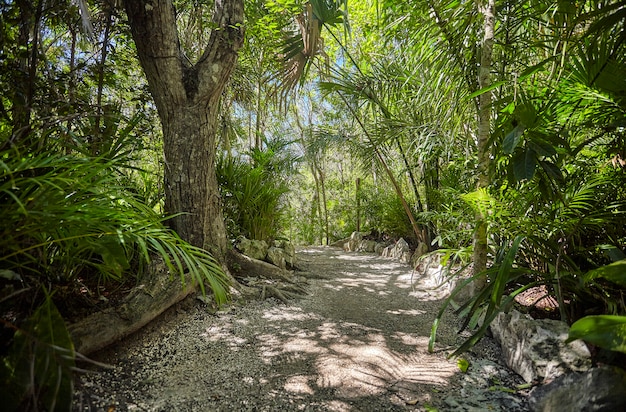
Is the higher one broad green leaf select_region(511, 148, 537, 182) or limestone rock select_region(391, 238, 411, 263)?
broad green leaf select_region(511, 148, 537, 182)

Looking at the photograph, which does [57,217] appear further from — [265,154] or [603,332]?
[265,154]

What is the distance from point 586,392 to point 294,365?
3.86ft

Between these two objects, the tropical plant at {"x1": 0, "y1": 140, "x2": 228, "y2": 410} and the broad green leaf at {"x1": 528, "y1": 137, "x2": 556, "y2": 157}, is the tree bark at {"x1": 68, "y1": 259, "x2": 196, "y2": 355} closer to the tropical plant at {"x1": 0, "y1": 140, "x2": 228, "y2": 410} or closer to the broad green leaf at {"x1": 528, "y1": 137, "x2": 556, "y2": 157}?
the tropical plant at {"x1": 0, "y1": 140, "x2": 228, "y2": 410}

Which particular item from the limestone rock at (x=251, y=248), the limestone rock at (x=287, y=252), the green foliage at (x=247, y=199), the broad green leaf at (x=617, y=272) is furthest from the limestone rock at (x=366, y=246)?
the broad green leaf at (x=617, y=272)

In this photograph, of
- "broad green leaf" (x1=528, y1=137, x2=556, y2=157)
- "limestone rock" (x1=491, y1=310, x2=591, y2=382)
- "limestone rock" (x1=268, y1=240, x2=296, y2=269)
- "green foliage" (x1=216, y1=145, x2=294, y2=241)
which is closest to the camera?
"broad green leaf" (x1=528, y1=137, x2=556, y2=157)

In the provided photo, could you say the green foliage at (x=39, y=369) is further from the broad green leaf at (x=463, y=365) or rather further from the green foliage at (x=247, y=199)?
the green foliage at (x=247, y=199)

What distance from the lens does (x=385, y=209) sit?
18.4 feet

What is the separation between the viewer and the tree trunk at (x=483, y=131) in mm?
1798

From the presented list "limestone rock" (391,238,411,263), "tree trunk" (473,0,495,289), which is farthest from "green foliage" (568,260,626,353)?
"limestone rock" (391,238,411,263)

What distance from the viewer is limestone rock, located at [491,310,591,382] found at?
4.33 feet

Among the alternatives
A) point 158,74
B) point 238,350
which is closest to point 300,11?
point 158,74

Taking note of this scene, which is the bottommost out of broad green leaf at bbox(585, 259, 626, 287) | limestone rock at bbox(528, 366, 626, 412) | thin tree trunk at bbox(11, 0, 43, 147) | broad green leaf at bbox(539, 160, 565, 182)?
limestone rock at bbox(528, 366, 626, 412)

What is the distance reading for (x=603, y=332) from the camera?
0.83 meters

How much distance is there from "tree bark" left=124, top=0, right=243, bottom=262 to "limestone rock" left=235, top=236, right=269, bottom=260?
643mm
